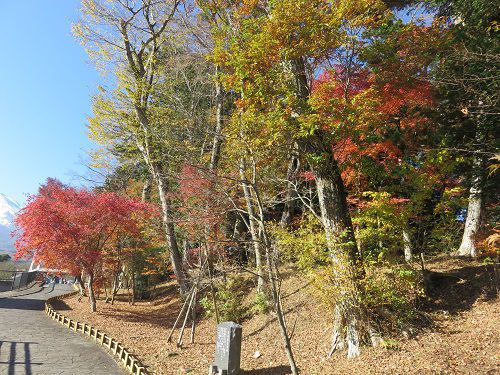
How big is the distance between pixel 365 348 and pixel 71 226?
489 inches

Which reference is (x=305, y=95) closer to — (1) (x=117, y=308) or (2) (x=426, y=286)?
(2) (x=426, y=286)

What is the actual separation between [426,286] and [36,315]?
15.7 m

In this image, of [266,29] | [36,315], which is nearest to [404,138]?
[266,29]

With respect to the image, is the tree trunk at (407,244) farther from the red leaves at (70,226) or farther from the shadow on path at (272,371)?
the red leaves at (70,226)

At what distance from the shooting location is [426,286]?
378 inches

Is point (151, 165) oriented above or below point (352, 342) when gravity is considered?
above

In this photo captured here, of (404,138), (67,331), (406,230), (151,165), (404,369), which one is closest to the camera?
(404,369)

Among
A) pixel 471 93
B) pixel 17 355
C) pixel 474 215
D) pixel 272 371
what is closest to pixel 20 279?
pixel 17 355

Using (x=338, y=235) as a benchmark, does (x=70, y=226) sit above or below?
above

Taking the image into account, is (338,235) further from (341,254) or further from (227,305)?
(227,305)

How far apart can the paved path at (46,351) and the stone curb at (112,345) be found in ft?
0.62

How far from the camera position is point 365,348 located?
7668 mm

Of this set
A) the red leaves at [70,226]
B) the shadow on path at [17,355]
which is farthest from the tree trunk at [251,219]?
the red leaves at [70,226]

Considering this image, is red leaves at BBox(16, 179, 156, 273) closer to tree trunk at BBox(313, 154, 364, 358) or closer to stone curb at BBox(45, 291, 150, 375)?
stone curb at BBox(45, 291, 150, 375)
